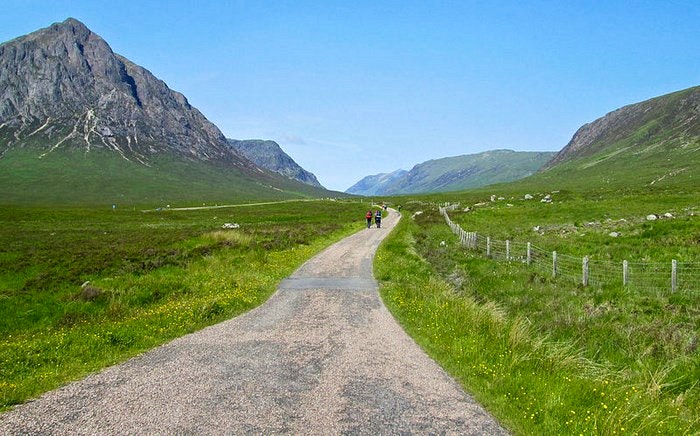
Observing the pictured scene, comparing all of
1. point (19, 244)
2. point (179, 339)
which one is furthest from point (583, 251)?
point (19, 244)

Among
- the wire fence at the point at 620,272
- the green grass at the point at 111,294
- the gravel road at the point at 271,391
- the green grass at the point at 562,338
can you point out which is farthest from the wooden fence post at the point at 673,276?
the green grass at the point at 111,294

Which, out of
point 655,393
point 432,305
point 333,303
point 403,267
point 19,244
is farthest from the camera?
point 19,244

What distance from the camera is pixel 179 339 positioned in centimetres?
1342

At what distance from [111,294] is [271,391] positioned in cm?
1465

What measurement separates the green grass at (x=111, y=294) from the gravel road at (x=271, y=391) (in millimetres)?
1031

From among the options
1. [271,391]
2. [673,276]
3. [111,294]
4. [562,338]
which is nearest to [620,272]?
[673,276]

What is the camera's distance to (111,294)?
69.5 feet

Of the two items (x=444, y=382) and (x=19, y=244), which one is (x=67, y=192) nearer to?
(x=19, y=244)

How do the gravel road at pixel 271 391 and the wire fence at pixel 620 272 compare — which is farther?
the wire fence at pixel 620 272

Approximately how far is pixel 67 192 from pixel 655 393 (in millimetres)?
226243

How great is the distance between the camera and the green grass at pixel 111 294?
11.4 metres

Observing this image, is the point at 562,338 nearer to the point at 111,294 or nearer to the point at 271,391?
the point at 271,391

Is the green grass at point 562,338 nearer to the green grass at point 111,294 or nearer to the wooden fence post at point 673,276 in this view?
the wooden fence post at point 673,276

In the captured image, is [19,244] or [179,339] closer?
[179,339]
